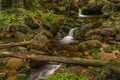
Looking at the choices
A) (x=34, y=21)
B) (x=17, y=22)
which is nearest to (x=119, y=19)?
(x=34, y=21)

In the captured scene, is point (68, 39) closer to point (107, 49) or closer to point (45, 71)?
point (107, 49)

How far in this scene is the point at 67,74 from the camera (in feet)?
37.5

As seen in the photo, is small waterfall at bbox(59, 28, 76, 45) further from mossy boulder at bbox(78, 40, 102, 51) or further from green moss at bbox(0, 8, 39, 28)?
green moss at bbox(0, 8, 39, 28)

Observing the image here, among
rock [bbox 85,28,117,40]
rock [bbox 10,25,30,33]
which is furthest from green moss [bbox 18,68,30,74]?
rock [bbox 85,28,117,40]

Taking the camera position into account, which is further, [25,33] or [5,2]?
[5,2]

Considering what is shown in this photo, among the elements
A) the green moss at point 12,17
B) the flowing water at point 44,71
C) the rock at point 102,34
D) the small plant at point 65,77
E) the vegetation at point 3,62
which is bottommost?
the flowing water at point 44,71

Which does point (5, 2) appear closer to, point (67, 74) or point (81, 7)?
point (81, 7)

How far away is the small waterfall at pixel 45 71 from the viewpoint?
40.6ft

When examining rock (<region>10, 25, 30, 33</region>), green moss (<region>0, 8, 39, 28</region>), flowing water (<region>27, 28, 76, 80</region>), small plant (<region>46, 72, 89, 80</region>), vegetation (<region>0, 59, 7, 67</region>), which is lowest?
flowing water (<region>27, 28, 76, 80</region>)

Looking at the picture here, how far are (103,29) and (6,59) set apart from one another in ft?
26.4

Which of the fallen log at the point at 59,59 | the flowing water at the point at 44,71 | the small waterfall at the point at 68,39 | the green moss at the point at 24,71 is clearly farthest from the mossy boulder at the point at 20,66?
→ the small waterfall at the point at 68,39

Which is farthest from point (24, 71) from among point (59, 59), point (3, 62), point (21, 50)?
point (21, 50)

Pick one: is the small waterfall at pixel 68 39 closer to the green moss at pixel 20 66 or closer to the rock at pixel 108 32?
the rock at pixel 108 32

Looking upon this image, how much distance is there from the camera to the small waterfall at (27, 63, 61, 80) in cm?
1238
